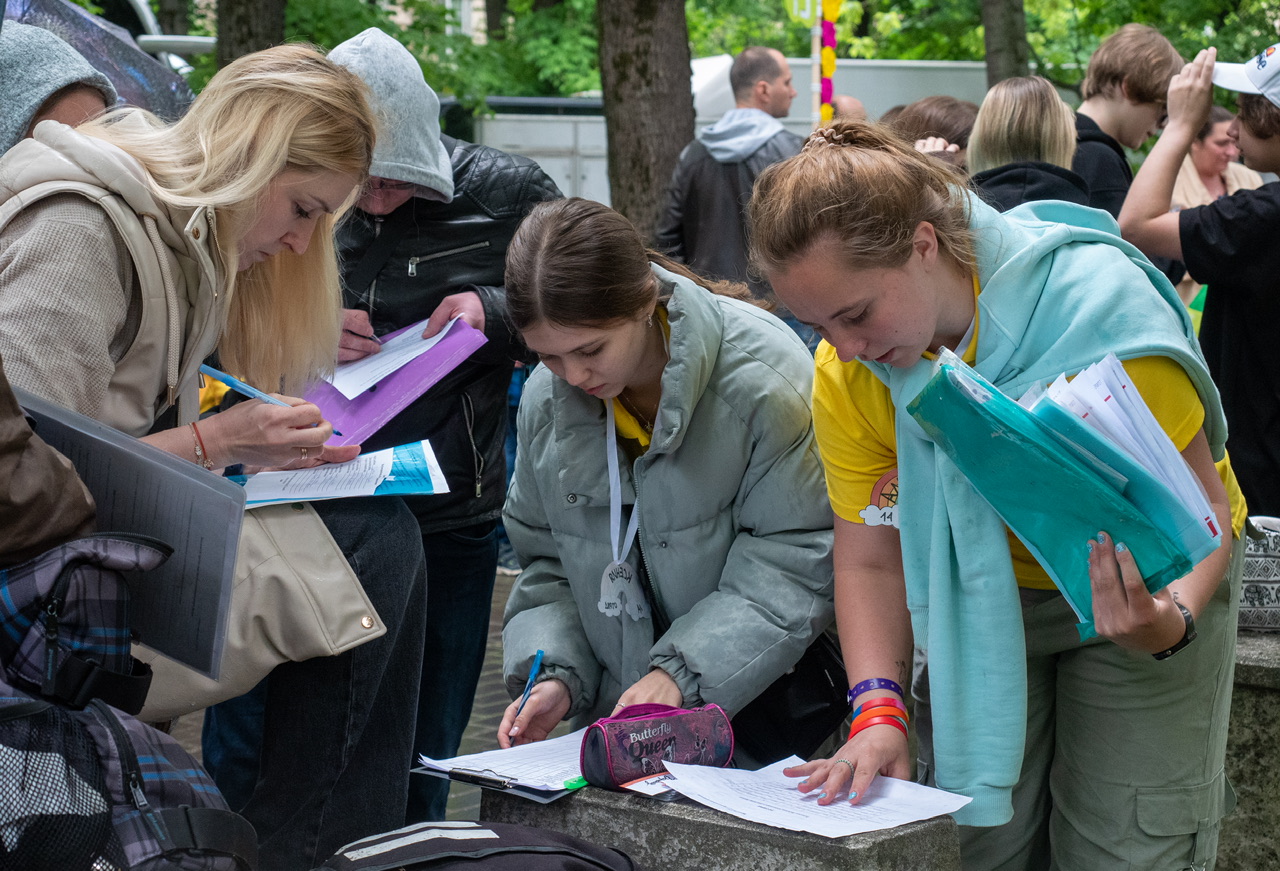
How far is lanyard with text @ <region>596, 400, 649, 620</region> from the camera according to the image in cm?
244

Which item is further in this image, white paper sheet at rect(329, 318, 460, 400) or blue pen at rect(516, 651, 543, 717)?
white paper sheet at rect(329, 318, 460, 400)

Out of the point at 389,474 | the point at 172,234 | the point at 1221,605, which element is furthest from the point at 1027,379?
the point at 172,234

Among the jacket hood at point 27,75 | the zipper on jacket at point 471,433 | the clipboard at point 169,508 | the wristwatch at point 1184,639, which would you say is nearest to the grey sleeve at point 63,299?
the clipboard at point 169,508

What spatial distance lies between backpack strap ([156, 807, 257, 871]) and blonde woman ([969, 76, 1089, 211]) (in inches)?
115

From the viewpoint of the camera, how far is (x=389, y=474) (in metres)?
2.38

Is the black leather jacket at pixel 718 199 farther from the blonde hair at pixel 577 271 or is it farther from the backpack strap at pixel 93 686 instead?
the backpack strap at pixel 93 686

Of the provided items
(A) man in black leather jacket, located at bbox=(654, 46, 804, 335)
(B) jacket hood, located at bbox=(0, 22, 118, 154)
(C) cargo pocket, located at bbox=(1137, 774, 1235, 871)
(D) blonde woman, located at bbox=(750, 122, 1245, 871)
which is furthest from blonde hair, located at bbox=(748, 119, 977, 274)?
(A) man in black leather jacket, located at bbox=(654, 46, 804, 335)

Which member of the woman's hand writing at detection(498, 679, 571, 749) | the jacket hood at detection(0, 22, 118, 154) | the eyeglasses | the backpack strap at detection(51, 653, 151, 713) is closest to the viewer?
the backpack strap at detection(51, 653, 151, 713)

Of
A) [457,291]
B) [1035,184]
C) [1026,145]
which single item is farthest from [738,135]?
[457,291]

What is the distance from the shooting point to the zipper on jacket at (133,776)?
137 cm

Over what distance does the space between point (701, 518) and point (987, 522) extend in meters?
0.61

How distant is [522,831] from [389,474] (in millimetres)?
783

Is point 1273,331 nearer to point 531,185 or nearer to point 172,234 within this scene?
point 531,185

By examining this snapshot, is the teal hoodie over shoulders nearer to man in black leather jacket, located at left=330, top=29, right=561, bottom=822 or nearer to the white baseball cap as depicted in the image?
man in black leather jacket, located at left=330, top=29, right=561, bottom=822
